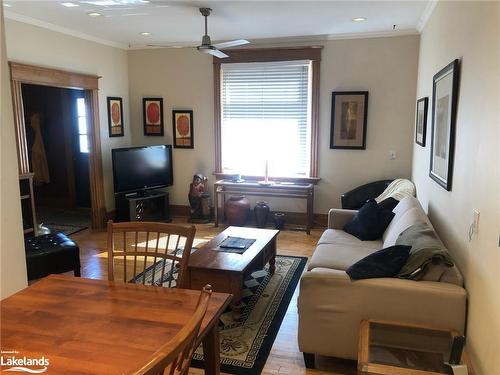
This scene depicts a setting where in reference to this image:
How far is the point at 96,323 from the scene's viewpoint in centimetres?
142

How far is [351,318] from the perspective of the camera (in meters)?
2.27

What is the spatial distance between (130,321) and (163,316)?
0.12 meters

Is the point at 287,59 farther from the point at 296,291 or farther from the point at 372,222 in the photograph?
the point at 296,291

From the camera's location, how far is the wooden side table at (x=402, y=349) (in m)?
1.74

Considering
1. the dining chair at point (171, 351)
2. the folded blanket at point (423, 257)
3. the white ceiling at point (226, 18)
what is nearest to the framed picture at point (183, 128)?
the white ceiling at point (226, 18)

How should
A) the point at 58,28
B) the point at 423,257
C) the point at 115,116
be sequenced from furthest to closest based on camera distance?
the point at 115,116 < the point at 58,28 < the point at 423,257

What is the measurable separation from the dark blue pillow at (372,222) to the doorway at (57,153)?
4399 mm

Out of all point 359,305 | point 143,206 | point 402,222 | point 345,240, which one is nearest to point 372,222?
point 345,240

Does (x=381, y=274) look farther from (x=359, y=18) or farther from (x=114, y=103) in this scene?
(x=114, y=103)

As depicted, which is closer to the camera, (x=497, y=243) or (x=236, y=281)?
(x=497, y=243)

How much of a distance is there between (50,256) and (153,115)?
330 cm

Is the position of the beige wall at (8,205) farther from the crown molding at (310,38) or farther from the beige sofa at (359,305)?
the crown molding at (310,38)

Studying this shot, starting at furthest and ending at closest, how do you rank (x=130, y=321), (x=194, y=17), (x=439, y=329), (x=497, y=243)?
(x=194, y=17), (x=439, y=329), (x=497, y=243), (x=130, y=321)

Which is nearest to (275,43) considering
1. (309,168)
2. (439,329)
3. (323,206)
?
(309,168)
